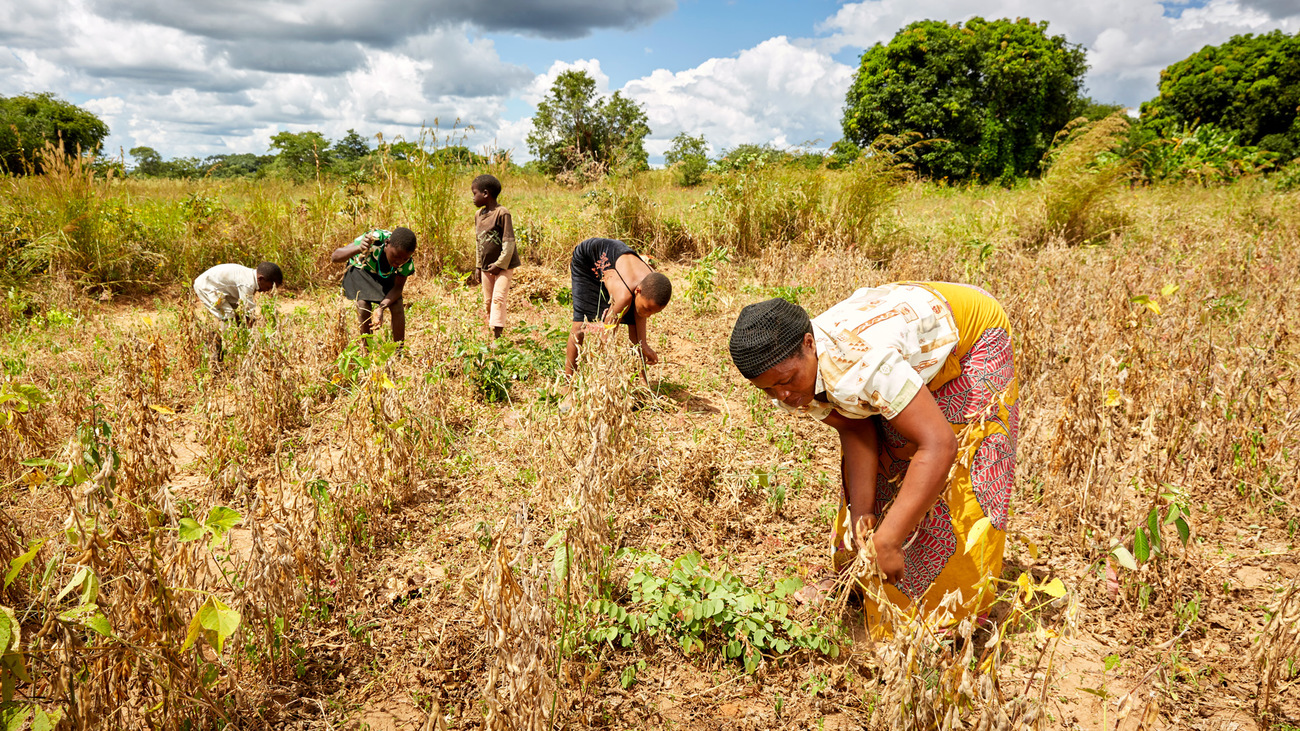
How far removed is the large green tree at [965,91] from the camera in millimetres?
21781

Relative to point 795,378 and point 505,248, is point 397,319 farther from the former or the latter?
point 795,378

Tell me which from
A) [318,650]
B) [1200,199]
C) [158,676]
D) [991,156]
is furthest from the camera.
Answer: [991,156]

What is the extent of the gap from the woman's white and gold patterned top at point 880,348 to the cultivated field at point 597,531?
0.55 m

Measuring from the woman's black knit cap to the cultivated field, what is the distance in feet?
2.01

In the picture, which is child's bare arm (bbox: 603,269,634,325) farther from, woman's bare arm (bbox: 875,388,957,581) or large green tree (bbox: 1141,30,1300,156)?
large green tree (bbox: 1141,30,1300,156)

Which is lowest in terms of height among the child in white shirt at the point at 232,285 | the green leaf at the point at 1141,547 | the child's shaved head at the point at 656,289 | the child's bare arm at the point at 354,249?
the green leaf at the point at 1141,547

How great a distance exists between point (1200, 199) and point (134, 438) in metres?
12.4

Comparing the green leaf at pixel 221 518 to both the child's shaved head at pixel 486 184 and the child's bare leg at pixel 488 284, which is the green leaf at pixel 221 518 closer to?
the child's bare leg at pixel 488 284

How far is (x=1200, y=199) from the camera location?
9.27 m

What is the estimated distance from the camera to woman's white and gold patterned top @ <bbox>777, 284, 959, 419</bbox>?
1661 millimetres

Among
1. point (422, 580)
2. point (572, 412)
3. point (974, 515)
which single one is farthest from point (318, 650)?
point (974, 515)

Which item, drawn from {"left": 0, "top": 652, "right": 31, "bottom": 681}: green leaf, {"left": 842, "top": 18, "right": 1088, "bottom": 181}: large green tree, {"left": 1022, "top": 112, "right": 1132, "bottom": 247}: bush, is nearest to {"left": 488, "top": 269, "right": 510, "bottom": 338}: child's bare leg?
{"left": 0, "top": 652, "right": 31, "bottom": 681}: green leaf

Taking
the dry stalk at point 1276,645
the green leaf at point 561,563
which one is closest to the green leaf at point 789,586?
the green leaf at point 561,563

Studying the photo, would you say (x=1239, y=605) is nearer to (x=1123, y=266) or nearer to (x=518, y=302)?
(x=1123, y=266)
